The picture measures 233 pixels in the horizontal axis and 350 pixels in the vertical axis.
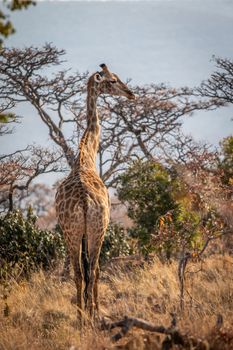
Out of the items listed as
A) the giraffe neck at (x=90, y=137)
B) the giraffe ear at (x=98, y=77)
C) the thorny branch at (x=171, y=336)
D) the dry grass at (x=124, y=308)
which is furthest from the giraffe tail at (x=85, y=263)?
the giraffe ear at (x=98, y=77)

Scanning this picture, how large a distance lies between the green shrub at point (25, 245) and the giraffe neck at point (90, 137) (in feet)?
9.46

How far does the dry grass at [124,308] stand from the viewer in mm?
5426

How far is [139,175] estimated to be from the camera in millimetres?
12859

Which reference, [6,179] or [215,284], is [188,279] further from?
[6,179]

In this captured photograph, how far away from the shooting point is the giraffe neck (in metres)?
8.31

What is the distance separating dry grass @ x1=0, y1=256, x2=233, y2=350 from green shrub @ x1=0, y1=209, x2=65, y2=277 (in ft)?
2.00

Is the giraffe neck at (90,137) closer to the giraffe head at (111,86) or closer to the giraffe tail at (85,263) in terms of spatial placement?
the giraffe head at (111,86)

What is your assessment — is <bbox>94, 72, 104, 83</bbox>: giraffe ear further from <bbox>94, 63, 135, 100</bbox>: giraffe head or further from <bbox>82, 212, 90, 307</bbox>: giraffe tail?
<bbox>82, 212, 90, 307</bbox>: giraffe tail

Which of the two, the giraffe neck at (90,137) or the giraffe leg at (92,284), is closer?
the giraffe leg at (92,284)

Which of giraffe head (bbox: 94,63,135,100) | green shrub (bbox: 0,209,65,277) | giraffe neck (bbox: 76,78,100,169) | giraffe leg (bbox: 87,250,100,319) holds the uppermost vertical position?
giraffe head (bbox: 94,63,135,100)

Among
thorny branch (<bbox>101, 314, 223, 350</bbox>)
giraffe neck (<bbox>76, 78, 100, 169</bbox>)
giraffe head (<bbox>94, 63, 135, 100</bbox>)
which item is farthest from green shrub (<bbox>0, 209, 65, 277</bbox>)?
thorny branch (<bbox>101, 314, 223, 350</bbox>)

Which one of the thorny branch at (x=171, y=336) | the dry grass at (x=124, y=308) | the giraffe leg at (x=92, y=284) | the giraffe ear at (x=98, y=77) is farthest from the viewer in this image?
the giraffe ear at (x=98, y=77)

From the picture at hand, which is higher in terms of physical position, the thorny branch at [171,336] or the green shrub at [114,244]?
the green shrub at [114,244]

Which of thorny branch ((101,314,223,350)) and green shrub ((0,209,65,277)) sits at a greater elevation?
green shrub ((0,209,65,277))
